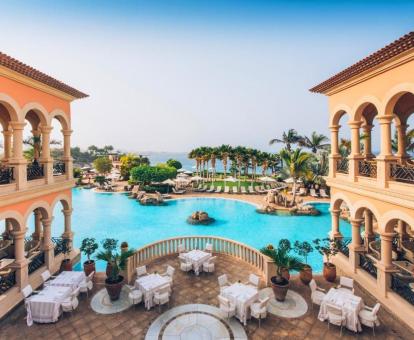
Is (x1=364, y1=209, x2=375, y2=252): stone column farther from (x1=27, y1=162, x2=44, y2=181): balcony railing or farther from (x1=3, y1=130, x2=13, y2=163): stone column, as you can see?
(x1=3, y1=130, x2=13, y2=163): stone column

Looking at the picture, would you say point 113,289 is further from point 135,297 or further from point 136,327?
point 136,327

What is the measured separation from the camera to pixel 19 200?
32.4 feet

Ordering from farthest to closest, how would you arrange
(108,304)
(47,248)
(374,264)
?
(47,248), (374,264), (108,304)

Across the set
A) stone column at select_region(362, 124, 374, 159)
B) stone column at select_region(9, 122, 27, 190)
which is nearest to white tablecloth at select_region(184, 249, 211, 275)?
stone column at select_region(9, 122, 27, 190)

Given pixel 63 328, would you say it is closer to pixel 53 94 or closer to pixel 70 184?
pixel 70 184

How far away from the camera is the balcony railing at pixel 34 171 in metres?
11.2

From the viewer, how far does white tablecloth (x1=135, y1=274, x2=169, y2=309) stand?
9.00 m

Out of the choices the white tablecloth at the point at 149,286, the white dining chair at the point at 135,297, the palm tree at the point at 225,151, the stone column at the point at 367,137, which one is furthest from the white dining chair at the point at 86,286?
the palm tree at the point at 225,151

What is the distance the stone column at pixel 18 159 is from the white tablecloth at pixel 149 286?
22.0ft

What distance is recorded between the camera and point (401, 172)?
924cm

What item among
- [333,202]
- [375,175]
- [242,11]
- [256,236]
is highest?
[242,11]

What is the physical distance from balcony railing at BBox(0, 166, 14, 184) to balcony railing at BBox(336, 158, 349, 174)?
54.4 feet

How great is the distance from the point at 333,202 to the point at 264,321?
8068 millimetres

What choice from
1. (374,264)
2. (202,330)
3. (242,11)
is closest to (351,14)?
(242,11)
